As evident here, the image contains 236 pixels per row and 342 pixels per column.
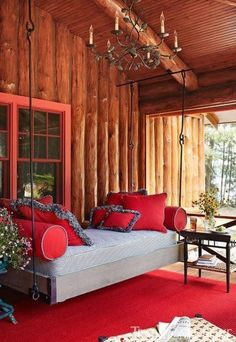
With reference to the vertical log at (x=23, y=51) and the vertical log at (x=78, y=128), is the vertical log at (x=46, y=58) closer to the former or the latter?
the vertical log at (x=23, y=51)

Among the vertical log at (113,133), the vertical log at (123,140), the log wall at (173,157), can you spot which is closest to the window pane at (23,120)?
the vertical log at (113,133)

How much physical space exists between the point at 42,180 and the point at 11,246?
7.59 ft

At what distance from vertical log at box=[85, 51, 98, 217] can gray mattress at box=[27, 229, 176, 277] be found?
132cm

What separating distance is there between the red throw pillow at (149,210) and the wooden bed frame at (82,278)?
15.7 inches

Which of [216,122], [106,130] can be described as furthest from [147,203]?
[216,122]

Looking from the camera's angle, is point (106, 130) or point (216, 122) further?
point (216, 122)

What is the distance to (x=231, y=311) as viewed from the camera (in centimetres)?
375

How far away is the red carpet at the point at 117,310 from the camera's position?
3.27 m

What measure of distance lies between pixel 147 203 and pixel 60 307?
1902 millimetres

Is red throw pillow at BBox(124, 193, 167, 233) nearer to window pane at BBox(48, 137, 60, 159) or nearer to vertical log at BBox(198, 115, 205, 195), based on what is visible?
window pane at BBox(48, 137, 60, 159)

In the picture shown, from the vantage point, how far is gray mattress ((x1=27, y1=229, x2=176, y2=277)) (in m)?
3.57

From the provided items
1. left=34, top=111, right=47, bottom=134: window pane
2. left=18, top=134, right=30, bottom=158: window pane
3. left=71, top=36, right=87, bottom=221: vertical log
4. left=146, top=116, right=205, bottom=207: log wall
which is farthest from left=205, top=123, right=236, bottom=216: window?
left=18, top=134, right=30, bottom=158: window pane

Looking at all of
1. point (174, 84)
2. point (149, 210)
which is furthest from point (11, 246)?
point (174, 84)

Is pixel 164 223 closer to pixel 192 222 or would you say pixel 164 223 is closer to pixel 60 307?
pixel 192 222
